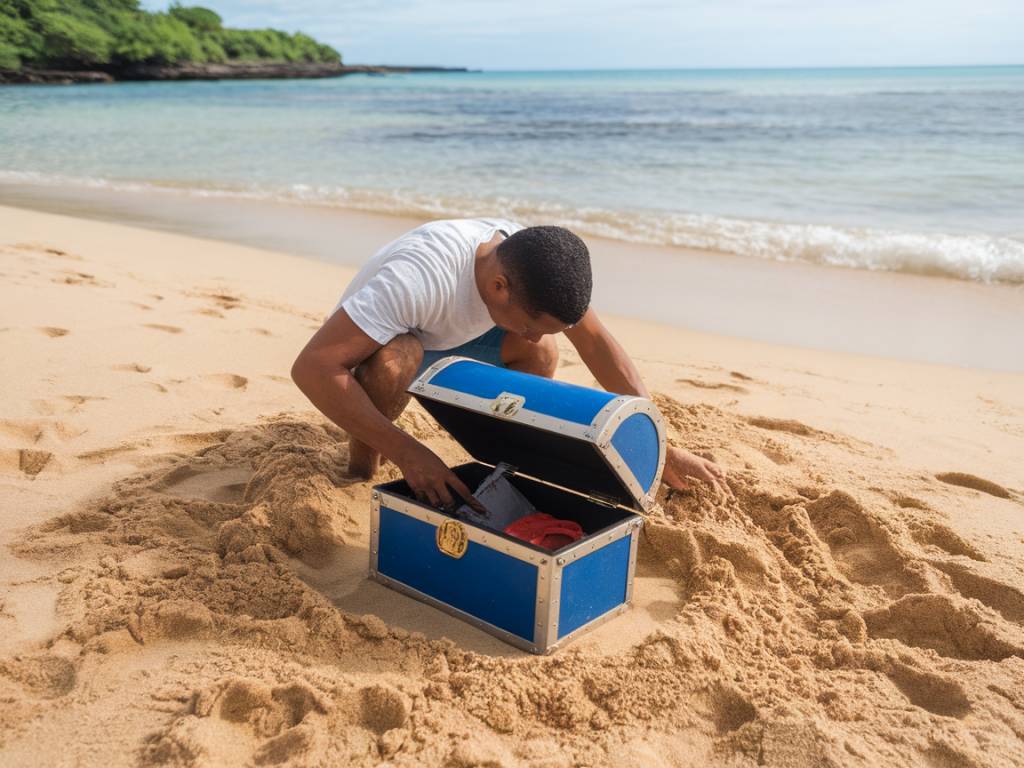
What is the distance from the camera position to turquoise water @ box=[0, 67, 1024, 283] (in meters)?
8.39

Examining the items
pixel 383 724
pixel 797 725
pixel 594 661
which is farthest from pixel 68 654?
pixel 797 725

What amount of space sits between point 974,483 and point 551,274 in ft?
6.81

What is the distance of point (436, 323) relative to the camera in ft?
9.63

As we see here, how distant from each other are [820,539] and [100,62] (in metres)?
57.0

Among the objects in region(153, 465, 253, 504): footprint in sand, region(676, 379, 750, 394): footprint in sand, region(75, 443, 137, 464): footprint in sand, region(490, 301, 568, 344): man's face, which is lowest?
region(153, 465, 253, 504): footprint in sand

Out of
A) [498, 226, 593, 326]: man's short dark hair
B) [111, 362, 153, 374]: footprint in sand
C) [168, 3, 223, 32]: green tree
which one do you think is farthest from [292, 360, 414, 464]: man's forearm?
[168, 3, 223, 32]: green tree

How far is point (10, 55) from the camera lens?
4403cm

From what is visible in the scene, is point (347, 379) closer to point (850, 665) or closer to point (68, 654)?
point (68, 654)

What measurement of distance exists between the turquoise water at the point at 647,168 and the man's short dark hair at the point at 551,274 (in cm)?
555

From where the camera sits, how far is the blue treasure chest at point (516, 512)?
7.51 feet

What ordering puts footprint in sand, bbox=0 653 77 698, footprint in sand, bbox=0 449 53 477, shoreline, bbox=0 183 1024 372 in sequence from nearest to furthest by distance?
1. footprint in sand, bbox=0 653 77 698
2. footprint in sand, bbox=0 449 53 477
3. shoreline, bbox=0 183 1024 372

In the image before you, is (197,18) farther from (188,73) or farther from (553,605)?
(553,605)

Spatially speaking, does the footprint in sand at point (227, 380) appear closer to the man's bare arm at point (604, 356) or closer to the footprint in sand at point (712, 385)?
the man's bare arm at point (604, 356)

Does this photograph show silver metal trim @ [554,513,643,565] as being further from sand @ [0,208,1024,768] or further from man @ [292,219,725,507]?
man @ [292,219,725,507]
